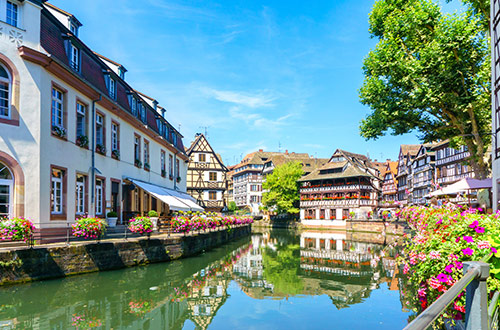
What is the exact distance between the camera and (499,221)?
19.8 feet

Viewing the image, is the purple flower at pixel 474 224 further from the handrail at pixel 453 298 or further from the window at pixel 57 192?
the window at pixel 57 192

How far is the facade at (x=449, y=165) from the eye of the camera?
39.7 metres

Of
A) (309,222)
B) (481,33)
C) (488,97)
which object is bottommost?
(309,222)

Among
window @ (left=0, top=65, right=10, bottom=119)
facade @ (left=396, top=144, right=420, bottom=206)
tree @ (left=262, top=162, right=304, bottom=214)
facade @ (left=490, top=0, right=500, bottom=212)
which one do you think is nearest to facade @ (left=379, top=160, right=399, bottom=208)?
facade @ (left=396, top=144, right=420, bottom=206)

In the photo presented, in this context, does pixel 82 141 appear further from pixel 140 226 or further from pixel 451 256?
pixel 451 256

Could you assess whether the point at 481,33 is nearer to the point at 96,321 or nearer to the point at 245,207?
the point at 96,321

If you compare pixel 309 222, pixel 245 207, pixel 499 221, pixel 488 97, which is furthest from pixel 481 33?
pixel 245 207

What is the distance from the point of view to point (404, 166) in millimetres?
59844

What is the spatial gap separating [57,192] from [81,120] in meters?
3.78

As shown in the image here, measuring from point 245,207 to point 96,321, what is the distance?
73929 mm

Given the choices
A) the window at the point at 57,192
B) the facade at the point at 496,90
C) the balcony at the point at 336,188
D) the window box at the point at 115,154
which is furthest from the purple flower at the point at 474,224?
the balcony at the point at 336,188

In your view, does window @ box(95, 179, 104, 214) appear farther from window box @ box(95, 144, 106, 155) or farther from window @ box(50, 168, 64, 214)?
window @ box(50, 168, 64, 214)

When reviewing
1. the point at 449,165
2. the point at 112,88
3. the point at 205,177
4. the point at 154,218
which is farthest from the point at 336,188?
the point at 112,88

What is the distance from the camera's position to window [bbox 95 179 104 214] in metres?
17.7
